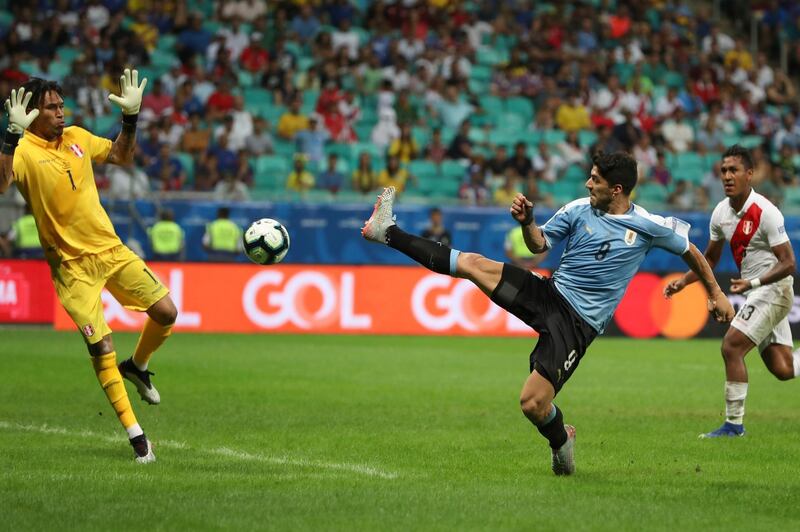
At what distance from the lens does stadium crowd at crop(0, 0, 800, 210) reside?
976 inches

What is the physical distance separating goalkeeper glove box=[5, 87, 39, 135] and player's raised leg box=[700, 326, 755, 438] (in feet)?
19.4

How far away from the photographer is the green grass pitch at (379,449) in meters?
6.99

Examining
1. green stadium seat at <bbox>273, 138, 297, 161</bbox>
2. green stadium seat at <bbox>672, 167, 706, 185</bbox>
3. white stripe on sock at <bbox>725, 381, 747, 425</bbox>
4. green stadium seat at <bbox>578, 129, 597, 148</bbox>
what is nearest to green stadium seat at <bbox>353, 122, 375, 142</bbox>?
green stadium seat at <bbox>273, 138, 297, 161</bbox>

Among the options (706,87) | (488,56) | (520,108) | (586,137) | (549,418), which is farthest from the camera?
(706,87)

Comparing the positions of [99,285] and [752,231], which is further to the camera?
[752,231]

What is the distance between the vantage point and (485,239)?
2441cm

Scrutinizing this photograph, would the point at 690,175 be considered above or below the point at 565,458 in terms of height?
below

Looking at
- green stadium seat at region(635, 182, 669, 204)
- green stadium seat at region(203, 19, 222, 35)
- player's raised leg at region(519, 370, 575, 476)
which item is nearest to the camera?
player's raised leg at region(519, 370, 575, 476)

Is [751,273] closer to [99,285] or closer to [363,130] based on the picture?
[99,285]

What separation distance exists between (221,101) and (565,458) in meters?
18.6

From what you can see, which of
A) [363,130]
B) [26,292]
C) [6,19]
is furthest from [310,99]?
[26,292]

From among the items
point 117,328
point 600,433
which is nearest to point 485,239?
point 117,328

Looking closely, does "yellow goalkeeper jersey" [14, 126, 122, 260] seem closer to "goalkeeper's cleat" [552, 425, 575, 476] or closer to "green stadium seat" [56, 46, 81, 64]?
"goalkeeper's cleat" [552, 425, 575, 476]

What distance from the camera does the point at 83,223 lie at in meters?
9.17
